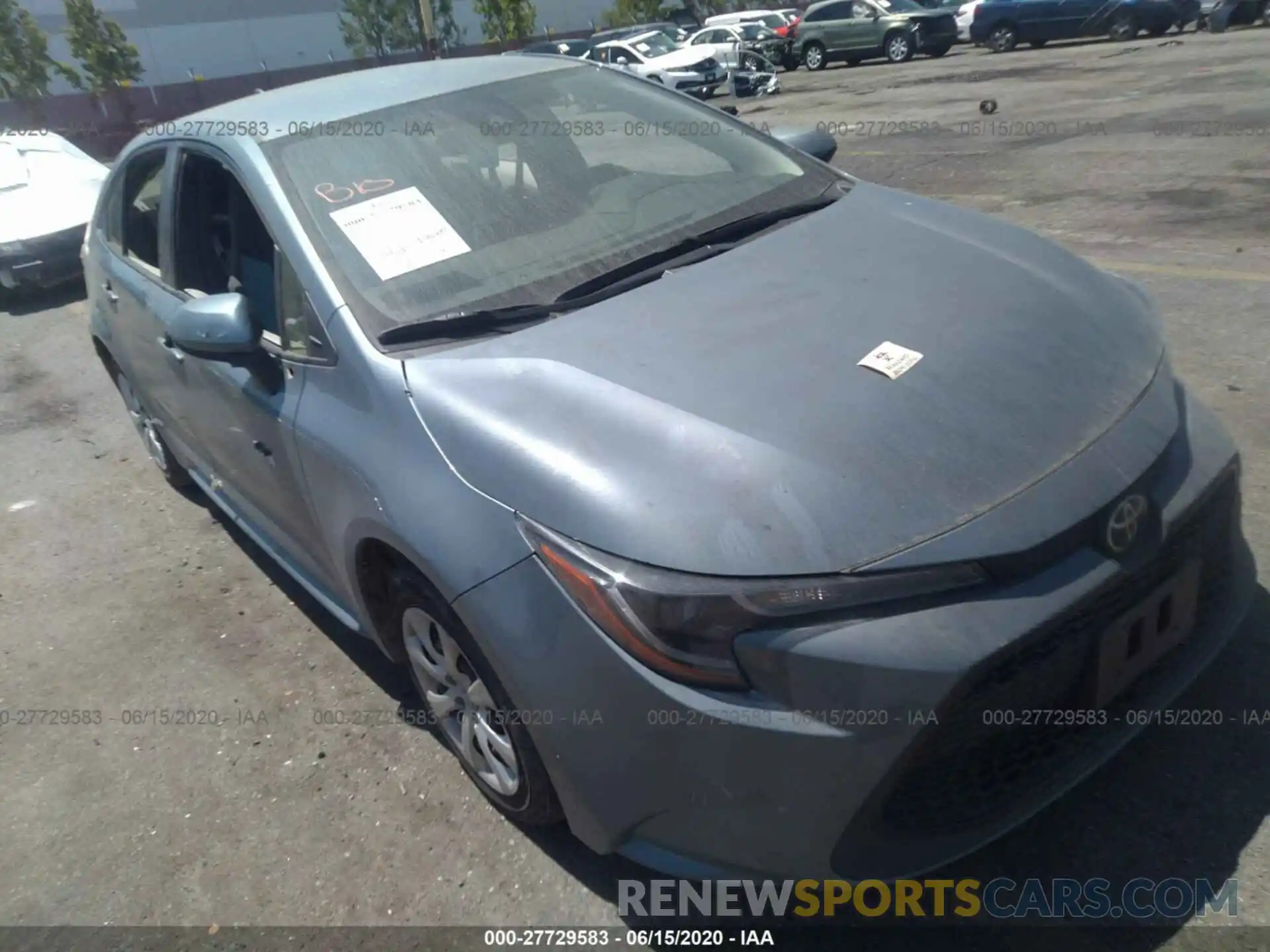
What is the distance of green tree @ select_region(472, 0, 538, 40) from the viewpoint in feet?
134

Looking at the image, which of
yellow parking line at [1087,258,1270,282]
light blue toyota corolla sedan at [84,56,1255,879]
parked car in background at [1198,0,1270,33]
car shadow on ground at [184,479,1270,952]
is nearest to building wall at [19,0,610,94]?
parked car in background at [1198,0,1270,33]

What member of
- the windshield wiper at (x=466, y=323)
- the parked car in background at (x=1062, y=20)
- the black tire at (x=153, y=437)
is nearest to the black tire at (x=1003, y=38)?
the parked car in background at (x=1062, y=20)

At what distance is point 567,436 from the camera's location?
225cm

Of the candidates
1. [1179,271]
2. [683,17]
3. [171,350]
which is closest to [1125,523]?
[171,350]

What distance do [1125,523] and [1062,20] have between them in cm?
2411

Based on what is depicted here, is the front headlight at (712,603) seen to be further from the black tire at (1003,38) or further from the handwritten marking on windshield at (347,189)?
the black tire at (1003,38)

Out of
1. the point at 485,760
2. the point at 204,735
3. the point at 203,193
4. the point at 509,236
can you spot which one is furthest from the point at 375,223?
the point at 204,735

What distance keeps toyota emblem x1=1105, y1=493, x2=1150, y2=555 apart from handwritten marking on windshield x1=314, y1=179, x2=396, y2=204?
7.04ft

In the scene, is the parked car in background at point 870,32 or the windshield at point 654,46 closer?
the windshield at point 654,46

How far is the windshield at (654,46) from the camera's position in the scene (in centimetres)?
2389

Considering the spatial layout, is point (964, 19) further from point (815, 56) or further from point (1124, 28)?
point (1124, 28)

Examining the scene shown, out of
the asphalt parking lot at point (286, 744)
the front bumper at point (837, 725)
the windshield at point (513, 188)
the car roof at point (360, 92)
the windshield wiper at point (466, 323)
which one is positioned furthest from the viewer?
the car roof at point (360, 92)

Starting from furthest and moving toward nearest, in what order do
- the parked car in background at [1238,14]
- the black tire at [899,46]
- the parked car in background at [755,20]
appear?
the parked car in background at [755,20] → the black tire at [899,46] → the parked car in background at [1238,14]

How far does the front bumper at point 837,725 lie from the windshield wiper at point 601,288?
2.57 ft
